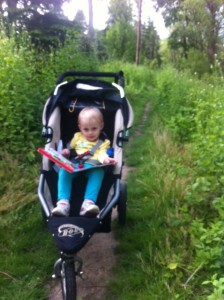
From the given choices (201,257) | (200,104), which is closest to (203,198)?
(201,257)

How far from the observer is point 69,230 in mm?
2742

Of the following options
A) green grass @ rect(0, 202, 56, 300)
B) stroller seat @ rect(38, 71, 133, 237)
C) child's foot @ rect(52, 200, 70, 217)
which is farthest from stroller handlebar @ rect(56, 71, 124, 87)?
child's foot @ rect(52, 200, 70, 217)

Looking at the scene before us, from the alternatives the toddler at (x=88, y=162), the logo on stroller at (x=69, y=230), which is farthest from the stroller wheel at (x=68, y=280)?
the toddler at (x=88, y=162)

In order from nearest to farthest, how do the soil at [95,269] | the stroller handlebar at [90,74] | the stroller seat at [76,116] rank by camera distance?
the soil at [95,269] → the stroller seat at [76,116] → the stroller handlebar at [90,74]

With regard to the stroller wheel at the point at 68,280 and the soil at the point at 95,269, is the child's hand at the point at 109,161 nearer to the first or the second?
the soil at the point at 95,269

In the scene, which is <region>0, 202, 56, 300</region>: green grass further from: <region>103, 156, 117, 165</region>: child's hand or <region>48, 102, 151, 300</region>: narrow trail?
<region>103, 156, 117, 165</region>: child's hand

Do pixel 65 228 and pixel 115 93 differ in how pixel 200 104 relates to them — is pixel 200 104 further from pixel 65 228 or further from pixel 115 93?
pixel 65 228

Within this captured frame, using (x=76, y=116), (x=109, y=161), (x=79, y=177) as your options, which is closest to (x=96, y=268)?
(x=79, y=177)

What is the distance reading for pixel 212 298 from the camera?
7.36 ft

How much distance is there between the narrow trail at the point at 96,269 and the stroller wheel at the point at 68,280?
36 centimetres

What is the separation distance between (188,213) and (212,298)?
1.48 metres

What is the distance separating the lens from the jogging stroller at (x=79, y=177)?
274 cm

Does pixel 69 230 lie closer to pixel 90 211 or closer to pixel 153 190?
pixel 90 211

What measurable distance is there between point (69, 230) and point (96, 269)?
85cm
